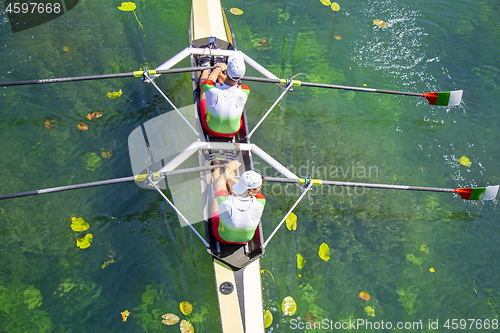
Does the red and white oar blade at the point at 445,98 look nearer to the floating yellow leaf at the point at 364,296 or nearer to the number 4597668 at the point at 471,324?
the number 4597668 at the point at 471,324

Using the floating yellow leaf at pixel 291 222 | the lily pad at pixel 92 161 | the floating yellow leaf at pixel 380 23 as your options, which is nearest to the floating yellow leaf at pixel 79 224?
the lily pad at pixel 92 161

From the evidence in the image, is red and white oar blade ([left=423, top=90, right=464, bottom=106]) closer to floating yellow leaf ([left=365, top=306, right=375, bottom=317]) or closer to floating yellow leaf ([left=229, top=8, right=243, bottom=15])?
floating yellow leaf ([left=365, top=306, right=375, bottom=317])

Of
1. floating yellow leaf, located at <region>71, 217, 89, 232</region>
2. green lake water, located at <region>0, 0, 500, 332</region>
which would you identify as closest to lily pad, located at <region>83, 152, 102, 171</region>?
green lake water, located at <region>0, 0, 500, 332</region>

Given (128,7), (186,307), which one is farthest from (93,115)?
(186,307)

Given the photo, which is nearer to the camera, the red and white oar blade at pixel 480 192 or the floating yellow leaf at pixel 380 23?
the red and white oar blade at pixel 480 192

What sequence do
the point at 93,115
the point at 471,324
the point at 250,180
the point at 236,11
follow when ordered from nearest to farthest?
the point at 250,180 → the point at 471,324 → the point at 93,115 → the point at 236,11

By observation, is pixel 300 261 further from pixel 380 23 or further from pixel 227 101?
pixel 380 23
